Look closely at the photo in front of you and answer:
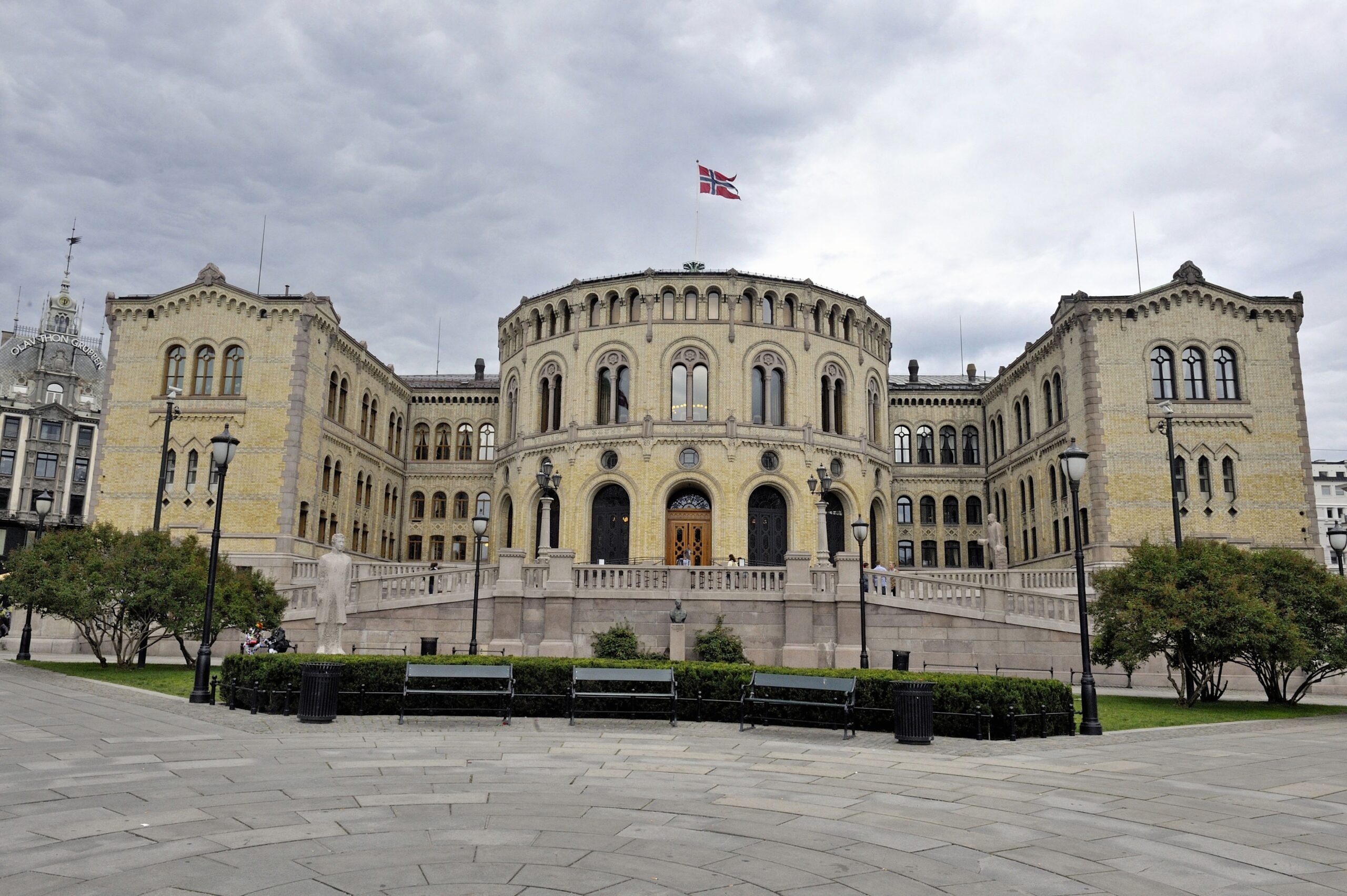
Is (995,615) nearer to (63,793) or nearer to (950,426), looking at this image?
(63,793)

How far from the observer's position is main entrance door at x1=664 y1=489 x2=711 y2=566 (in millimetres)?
42000

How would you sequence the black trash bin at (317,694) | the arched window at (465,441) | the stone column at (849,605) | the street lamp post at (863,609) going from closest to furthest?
the black trash bin at (317,694), the street lamp post at (863,609), the stone column at (849,605), the arched window at (465,441)

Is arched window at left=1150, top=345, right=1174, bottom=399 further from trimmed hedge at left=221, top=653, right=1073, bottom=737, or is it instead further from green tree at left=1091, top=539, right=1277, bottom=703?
trimmed hedge at left=221, top=653, right=1073, bottom=737

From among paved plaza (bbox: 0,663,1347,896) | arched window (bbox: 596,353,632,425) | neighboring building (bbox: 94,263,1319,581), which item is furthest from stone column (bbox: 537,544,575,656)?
arched window (bbox: 596,353,632,425)

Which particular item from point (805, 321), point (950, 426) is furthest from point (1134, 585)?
point (950, 426)

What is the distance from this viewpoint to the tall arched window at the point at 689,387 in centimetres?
4294

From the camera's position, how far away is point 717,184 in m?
42.0

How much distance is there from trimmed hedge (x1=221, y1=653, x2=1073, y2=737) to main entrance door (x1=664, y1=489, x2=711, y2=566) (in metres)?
24.4

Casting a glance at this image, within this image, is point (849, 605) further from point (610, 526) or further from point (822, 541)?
point (610, 526)

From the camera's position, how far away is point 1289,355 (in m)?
39.9

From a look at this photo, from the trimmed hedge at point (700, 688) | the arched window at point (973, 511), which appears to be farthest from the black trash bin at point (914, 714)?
the arched window at point (973, 511)

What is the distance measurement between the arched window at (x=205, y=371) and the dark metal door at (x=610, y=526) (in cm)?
1788

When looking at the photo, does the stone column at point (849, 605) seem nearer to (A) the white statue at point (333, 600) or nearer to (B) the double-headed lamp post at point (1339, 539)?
(B) the double-headed lamp post at point (1339, 539)

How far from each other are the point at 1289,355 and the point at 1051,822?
39.5 m
